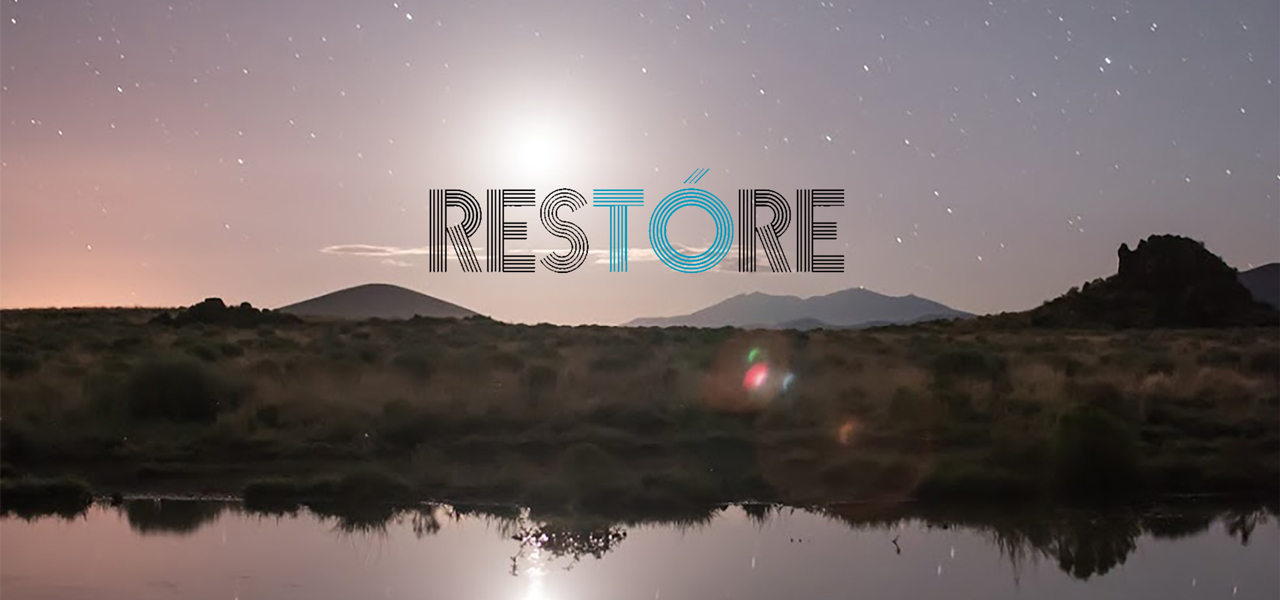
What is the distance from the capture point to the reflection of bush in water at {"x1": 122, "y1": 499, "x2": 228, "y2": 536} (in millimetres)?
15523

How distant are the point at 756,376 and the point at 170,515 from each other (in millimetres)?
16242

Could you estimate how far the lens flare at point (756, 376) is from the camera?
28008mm

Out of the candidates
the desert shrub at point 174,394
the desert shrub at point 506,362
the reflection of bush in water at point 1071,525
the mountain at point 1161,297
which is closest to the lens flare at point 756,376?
the desert shrub at point 506,362

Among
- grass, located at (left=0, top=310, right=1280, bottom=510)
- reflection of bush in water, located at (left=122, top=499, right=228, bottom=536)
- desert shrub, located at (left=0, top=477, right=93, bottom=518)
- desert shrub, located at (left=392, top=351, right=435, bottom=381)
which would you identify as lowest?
reflection of bush in water, located at (left=122, top=499, right=228, bottom=536)

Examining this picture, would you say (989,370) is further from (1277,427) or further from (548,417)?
(548,417)

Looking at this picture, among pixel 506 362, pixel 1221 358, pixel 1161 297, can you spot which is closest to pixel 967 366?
pixel 1221 358

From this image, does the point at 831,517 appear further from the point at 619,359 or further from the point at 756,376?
the point at 619,359

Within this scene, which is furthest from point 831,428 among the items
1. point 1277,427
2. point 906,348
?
point 906,348

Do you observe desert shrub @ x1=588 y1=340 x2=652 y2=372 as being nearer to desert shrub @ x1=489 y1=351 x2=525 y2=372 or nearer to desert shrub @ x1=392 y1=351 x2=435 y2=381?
desert shrub @ x1=489 y1=351 x2=525 y2=372

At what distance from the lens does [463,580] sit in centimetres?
1309

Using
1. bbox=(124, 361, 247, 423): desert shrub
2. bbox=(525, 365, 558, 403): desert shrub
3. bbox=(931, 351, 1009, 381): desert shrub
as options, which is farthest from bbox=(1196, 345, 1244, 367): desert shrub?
bbox=(124, 361, 247, 423): desert shrub

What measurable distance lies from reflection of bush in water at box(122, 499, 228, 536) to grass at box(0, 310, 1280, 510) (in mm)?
763

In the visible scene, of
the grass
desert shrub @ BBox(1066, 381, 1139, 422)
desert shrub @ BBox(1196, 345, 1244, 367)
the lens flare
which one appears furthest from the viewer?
desert shrub @ BBox(1196, 345, 1244, 367)

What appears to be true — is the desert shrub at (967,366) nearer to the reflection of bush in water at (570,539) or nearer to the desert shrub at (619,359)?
the desert shrub at (619,359)
